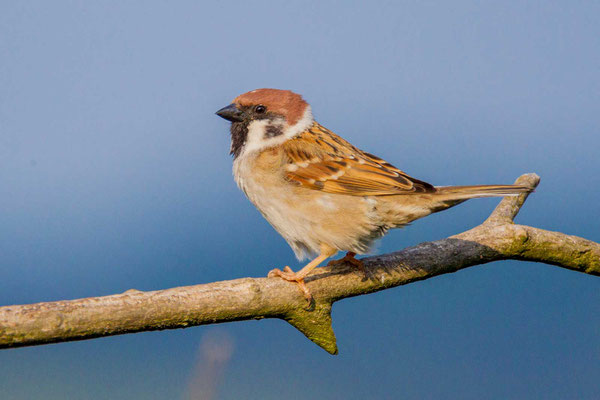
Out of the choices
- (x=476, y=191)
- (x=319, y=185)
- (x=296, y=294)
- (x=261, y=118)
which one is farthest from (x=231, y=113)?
(x=476, y=191)

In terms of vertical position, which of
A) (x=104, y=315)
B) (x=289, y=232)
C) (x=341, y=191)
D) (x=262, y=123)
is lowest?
(x=104, y=315)

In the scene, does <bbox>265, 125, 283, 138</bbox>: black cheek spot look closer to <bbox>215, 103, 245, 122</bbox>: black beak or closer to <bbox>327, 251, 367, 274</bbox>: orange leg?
<bbox>215, 103, 245, 122</bbox>: black beak

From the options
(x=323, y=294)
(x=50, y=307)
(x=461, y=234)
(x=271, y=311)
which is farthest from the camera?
(x=461, y=234)

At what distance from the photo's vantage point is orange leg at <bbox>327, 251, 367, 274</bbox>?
10.1ft

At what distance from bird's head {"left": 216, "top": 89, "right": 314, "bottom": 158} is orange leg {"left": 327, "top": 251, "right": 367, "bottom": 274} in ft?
2.39

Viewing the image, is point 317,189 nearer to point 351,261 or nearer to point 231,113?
point 351,261

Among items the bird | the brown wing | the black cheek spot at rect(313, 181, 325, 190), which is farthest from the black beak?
the black cheek spot at rect(313, 181, 325, 190)

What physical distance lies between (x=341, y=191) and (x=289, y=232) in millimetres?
349

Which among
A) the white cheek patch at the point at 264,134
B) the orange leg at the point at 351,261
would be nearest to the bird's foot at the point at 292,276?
the orange leg at the point at 351,261

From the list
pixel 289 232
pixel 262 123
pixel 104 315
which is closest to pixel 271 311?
pixel 289 232

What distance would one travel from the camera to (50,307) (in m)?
2.19

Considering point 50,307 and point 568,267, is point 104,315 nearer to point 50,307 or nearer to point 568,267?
point 50,307

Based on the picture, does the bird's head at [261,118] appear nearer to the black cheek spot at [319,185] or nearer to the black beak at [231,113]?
the black beak at [231,113]

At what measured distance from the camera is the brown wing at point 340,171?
118 inches
